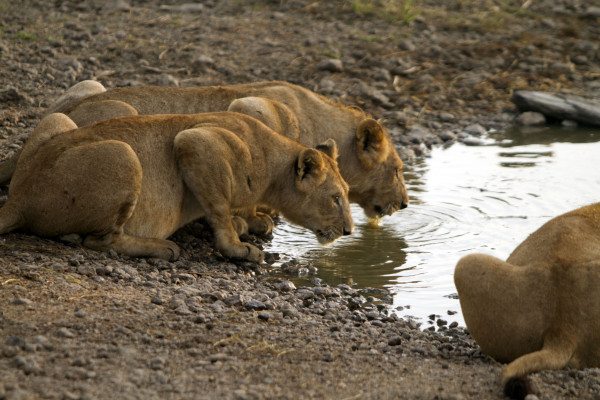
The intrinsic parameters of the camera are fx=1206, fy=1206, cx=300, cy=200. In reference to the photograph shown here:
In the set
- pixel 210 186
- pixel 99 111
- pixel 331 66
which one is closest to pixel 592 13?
pixel 331 66

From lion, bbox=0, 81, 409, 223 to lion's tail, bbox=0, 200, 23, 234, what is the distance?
2229 millimetres

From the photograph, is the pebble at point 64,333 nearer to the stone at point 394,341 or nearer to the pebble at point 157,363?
the pebble at point 157,363

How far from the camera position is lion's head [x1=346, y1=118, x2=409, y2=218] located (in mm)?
12047

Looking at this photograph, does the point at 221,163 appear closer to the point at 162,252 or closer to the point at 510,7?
the point at 162,252

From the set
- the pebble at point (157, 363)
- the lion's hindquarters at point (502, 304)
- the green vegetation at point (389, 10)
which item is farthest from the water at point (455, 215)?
the green vegetation at point (389, 10)

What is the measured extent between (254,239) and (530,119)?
6.19 metres

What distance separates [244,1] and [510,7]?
4488 millimetres

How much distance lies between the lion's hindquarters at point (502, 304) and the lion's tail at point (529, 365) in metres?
0.20

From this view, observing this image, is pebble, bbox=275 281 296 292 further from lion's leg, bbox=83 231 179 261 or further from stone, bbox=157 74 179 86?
stone, bbox=157 74 179 86

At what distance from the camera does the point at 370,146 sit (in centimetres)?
1207

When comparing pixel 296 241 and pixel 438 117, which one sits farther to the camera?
pixel 438 117

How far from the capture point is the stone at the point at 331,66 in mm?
16688

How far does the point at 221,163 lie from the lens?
10.1 meters

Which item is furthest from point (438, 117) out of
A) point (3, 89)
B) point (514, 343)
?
point (514, 343)
